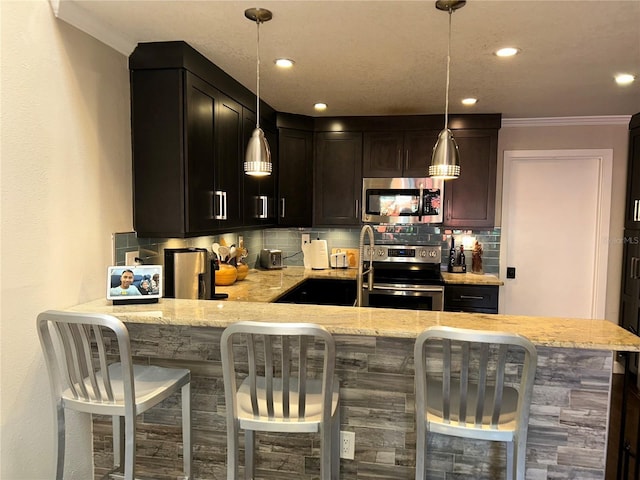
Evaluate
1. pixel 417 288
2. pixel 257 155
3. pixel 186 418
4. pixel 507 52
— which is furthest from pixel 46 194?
pixel 417 288

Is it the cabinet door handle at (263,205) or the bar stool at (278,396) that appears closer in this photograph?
the bar stool at (278,396)

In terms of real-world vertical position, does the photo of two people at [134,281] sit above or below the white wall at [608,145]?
below

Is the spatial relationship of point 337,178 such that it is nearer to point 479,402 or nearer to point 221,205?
point 221,205

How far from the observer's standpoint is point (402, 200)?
4.18 m

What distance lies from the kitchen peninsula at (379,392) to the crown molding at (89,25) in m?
1.35

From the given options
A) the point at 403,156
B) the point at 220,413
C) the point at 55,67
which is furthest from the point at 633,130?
the point at 55,67

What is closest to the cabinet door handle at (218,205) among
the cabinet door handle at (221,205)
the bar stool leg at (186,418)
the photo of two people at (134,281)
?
the cabinet door handle at (221,205)

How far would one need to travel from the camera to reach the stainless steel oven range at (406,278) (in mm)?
3836

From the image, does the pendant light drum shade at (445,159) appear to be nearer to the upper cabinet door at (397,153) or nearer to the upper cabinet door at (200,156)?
the upper cabinet door at (200,156)

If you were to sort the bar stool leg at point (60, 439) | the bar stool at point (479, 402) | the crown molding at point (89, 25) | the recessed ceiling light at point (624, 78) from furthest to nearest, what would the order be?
the recessed ceiling light at point (624, 78) < the crown molding at point (89, 25) < the bar stool leg at point (60, 439) < the bar stool at point (479, 402)

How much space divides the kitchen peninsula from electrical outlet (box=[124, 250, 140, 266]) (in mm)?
368

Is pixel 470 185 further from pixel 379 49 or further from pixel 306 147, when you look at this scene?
pixel 379 49

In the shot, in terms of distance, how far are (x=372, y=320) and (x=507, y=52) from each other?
1695 millimetres

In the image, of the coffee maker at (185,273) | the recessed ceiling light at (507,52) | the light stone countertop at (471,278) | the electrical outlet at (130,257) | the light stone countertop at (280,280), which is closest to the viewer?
the recessed ceiling light at (507,52)
